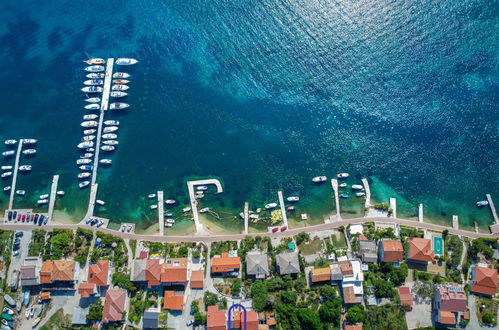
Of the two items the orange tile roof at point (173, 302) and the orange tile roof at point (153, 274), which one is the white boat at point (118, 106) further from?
the orange tile roof at point (173, 302)

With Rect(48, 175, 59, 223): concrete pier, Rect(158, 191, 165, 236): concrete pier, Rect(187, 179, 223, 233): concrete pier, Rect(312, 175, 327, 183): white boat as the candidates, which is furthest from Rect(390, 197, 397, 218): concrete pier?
Rect(48, 175, 59, 223): concrete pier

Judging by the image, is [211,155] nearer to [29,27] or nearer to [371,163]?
[371,163]

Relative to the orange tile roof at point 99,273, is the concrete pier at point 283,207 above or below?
above

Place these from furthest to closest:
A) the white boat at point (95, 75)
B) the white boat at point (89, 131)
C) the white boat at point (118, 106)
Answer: the white boat at point (95, 75), the white boat at point (118, 106), the white boat at point (89, 131)

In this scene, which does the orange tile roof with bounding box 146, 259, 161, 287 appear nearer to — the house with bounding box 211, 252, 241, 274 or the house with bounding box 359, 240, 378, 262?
the house with bounding box 211, 252, 241, 274

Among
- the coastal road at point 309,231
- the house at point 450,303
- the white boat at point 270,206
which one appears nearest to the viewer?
the house at point 450,303

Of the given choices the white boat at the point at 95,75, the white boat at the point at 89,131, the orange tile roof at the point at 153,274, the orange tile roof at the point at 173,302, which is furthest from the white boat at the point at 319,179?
the white boat at the point at 95,75

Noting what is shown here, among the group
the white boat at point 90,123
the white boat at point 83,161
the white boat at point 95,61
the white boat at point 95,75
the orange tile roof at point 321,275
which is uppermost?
the white boat at point 95,61
